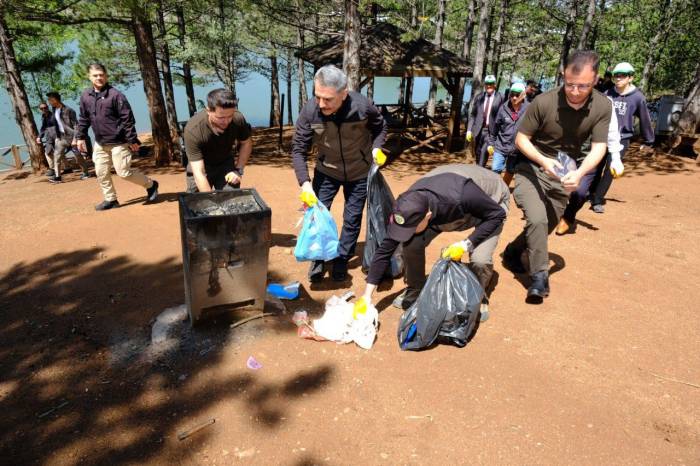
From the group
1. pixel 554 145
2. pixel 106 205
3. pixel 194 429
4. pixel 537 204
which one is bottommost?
pixel 194 429

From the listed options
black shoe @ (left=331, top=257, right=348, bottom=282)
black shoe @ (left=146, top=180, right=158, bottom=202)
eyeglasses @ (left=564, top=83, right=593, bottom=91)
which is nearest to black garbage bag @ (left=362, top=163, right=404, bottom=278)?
black shoe @ (left=331, top=257, right=348, bottom=282)

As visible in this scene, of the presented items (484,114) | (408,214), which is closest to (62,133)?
(484,114)

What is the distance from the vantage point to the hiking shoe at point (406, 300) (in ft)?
11.1

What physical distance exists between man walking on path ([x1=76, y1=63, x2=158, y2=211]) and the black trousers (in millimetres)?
3037

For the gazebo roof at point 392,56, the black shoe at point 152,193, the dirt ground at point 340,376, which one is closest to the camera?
the dirt ground at point 340,376

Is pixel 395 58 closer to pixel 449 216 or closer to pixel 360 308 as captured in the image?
pixel 449 216

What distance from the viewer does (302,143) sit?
140 inches

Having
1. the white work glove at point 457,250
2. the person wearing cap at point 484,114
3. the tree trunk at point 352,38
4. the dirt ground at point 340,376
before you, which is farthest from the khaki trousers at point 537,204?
the tree trunk at point 352,38

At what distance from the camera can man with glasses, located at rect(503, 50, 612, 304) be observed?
9.78 ft

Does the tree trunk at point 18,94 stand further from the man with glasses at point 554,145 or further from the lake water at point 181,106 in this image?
the lake water at point 181,106

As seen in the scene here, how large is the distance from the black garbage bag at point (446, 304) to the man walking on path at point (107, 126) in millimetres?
4373

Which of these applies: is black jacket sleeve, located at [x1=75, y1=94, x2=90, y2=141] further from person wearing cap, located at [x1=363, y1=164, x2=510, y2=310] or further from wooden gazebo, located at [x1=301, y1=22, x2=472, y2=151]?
wooden gazebo, located at [x1=301, y1=22, x2=472, y2=151]

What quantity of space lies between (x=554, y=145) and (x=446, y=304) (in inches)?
62.4

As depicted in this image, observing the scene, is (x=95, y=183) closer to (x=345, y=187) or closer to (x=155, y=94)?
(x=155, y=94)
